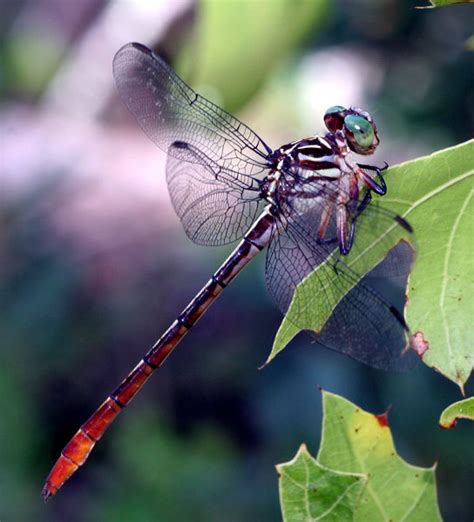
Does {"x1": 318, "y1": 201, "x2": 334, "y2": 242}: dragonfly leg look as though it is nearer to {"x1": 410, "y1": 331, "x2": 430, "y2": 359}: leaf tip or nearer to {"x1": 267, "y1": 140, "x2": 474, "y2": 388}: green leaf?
{"x1": 267, "y1": 140, "x2": 474, "y2": 388}: green leaf

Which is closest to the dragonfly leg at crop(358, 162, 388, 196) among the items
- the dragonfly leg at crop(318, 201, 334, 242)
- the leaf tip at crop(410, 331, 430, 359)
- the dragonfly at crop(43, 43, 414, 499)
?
the dragonfly at crop(43, 43, 414, 499)

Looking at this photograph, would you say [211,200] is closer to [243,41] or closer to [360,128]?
[360,128]

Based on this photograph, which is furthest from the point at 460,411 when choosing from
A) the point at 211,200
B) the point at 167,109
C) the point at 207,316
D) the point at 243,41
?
the point at 207,316

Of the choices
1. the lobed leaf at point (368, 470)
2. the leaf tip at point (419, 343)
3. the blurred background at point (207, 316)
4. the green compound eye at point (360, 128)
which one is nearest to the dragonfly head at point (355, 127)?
the green compound eye at point (360, 128)

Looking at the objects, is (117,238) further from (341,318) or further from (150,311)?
(341,318)

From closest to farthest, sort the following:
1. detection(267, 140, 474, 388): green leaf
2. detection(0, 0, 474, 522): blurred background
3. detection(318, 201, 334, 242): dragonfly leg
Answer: detection(267, 140, 474, 388): green leaf → detection(318, 201, 334, 242): dragonfly leg → detection(0, 0, 474, 522): blurred background

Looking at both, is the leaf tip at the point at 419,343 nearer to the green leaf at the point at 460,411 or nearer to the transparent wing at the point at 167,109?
the green leaf at the point at 460,411
